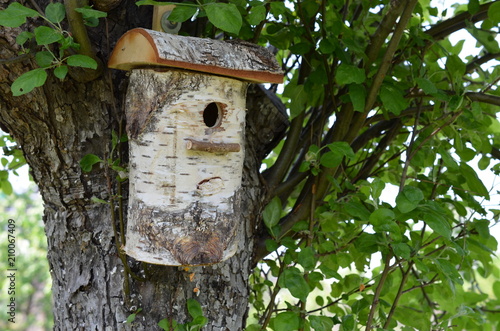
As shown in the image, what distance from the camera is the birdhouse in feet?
4.70

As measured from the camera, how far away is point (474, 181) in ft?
5.76

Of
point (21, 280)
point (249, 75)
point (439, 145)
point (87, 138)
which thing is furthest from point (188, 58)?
point (21, 280)

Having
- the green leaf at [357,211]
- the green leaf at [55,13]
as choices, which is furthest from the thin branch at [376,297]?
the green leaf at [55,13]

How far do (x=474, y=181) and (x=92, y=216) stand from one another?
3.83 feet

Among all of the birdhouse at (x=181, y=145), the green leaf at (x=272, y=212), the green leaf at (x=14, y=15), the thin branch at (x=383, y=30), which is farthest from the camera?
the green leaf at (x=272, y=212)

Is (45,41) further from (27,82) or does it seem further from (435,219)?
(435,219)

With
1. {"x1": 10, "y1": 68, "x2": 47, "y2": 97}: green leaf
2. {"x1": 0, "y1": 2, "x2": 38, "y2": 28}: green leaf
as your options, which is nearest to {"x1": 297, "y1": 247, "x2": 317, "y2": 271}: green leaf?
{"x1": 10, "y1": 68, "x2": 47, "y2": 97}: green leaf

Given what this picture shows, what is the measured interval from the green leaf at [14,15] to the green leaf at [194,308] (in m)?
0.87

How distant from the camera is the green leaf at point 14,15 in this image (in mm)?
1225

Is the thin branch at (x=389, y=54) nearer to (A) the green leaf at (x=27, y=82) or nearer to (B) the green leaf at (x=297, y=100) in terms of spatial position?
(B) the green leaf at (x=297, y=100)

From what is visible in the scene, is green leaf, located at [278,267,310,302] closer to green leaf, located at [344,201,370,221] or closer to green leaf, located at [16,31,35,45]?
green leaf, located at [344,201,370,221]

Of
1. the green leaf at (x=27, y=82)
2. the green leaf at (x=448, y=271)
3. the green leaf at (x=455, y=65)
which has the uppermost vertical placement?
the green leaf at (x=455, y=65)

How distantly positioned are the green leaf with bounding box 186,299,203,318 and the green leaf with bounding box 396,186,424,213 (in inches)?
24.7

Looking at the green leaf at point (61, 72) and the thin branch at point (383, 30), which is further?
the thin branch at point (383, 30)
